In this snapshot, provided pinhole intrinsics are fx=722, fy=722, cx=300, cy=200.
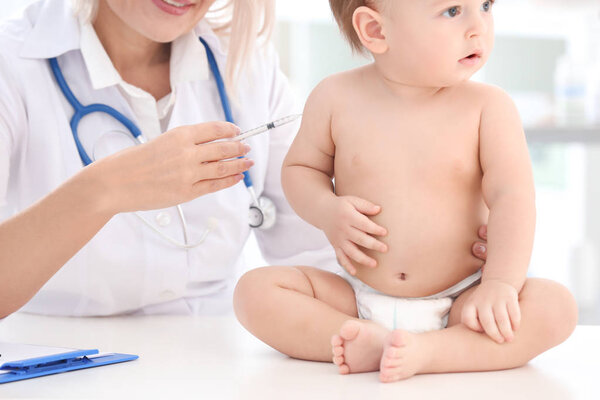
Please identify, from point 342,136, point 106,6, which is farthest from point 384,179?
point 106,6

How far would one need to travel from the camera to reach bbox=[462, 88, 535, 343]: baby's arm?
2.64 feet

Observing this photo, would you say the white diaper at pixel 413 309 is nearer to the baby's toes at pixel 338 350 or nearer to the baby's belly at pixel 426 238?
the baby's belly at pixel 426 238

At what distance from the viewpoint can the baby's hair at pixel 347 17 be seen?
3.20 feet

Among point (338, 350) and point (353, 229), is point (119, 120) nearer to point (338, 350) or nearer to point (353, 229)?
point (353, 229)

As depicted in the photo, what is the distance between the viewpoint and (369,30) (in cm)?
95

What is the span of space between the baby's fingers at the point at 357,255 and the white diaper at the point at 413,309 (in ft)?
0.16

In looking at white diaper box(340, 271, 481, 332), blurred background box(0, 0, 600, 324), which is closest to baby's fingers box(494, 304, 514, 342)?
white diaper box(340, 271, 481, 332)

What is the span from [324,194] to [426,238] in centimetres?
14

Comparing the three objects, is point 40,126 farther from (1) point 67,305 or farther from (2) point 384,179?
(2) point 384,179

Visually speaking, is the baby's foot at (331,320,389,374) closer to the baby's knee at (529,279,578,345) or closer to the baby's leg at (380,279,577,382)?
the baby's leg at (380,279,577,382)

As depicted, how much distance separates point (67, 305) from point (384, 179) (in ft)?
2.05

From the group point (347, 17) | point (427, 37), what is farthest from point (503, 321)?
point (347, 17)

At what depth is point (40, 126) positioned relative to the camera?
1173 millimetres

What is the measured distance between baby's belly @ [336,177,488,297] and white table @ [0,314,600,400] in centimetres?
15
